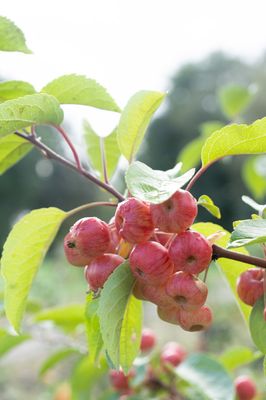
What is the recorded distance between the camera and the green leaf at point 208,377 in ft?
3.75

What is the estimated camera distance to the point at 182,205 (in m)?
0.61

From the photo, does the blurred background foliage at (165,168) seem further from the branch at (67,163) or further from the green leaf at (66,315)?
the branch at (67,163)

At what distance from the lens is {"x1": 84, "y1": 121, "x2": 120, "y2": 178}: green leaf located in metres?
1.00

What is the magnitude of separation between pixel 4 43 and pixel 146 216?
1.13ft

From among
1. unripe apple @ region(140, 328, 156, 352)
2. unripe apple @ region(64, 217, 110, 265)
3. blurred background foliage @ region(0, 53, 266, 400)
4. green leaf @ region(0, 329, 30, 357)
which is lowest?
blurred background foliage @ region(0, 53, 266, 400)

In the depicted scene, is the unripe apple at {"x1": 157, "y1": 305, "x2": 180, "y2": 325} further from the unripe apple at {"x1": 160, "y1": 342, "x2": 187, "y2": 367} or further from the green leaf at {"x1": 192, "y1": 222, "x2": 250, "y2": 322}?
the unripe apple at {"x1": 160, "y1": 342, "x2": 187, "y2": 367}

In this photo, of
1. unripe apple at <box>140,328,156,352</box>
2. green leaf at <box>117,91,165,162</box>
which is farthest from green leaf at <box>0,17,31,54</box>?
unripe apple at <box>140,328,156,352</box>

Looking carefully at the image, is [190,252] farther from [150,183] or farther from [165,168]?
[165,168]

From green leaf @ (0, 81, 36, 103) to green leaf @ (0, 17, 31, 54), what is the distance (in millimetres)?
47

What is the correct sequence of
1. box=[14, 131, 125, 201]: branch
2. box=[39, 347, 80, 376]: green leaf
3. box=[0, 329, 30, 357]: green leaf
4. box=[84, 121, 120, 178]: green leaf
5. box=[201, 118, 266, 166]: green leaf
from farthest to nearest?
1. box=[39, 347, 80, 376]: green leaf
2. box=[0, 329, 30, 357]: green leaf
3. box=[84, 121, 120, 178]: green leaf
4. box=[14, 131, 125, 201]: branch
5. box=[201, 118, 266, 166]: green leaf

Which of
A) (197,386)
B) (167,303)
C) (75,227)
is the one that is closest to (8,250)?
(75,227)

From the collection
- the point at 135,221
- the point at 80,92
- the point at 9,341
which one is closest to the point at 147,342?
the point at 9,341

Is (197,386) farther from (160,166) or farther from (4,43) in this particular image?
(160,166)

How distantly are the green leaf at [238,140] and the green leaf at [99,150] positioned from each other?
1.05 feet
